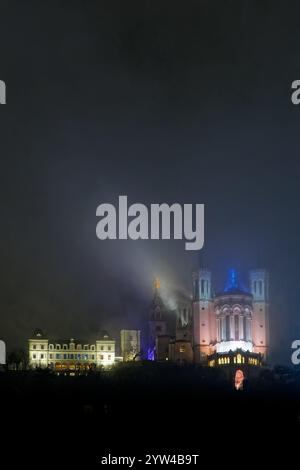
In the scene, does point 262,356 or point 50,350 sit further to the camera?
point 50,350

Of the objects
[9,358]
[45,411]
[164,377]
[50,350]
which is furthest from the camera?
[50,350]

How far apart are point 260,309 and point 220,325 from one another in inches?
179

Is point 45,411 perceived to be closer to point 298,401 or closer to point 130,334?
point 298,401

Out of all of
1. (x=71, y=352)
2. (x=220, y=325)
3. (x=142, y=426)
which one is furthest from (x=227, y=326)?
(x=142, y=426)

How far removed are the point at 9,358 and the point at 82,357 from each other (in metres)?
13.2

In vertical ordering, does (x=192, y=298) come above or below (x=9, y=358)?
above

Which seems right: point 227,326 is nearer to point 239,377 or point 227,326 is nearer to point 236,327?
point 236,327

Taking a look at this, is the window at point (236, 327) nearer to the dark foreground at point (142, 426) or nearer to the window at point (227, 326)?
the window at point (227, 326)

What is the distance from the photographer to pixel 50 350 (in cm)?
8269

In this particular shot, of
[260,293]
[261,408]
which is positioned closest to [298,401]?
[261,408]

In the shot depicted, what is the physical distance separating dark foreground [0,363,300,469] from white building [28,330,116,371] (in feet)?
141

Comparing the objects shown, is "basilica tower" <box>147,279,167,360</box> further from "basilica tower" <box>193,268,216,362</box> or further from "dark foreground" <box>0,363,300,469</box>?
"dark foreground" <box>0,363,300,469</box>

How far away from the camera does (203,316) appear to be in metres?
81.2
